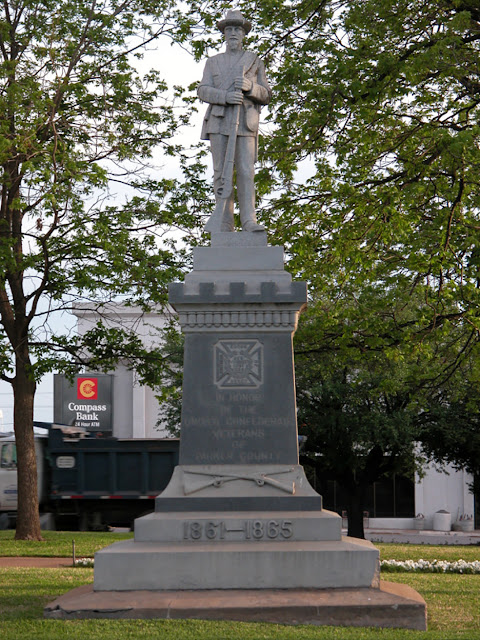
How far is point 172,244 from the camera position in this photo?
2122 cm

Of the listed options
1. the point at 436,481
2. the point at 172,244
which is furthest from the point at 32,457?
the point at 436,481

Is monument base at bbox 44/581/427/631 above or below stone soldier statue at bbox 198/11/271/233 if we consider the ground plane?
below

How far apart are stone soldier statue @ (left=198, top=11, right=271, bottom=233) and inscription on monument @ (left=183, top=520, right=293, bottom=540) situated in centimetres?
341

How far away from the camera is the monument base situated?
8.39 m

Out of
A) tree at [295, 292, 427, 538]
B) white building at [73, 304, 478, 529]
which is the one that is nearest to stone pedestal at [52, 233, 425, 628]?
tree at [295, 292, 427, 538]

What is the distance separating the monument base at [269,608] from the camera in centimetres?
839

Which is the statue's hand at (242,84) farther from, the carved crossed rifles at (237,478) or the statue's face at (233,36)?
the carved crossed rifles at (237,478)

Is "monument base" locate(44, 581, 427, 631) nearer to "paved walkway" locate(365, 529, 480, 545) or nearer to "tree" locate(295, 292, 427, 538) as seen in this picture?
"tree" locate(295, 292, 427, 538)

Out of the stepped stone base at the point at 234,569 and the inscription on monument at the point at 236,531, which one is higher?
the inscription on monument at the point at 236,531

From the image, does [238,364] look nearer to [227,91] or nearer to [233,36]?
[227,91]

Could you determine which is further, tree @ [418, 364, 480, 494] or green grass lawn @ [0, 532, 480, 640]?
tree @ [418, 364, 480, 494]

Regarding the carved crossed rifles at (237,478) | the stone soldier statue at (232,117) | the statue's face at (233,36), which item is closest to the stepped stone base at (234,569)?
Result: the carved crossed rifles at (237,478)

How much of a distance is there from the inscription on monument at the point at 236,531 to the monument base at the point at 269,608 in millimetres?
772

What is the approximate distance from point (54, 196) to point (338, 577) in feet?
36.1
